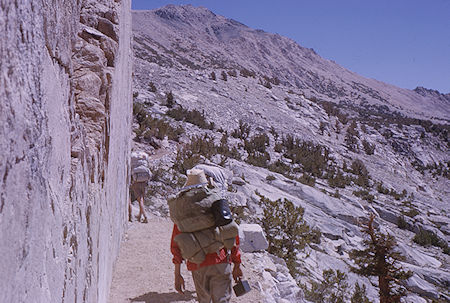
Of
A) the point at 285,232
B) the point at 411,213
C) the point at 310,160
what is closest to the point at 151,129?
the point at 285,232

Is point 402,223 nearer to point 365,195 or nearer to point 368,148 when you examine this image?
point 365,195

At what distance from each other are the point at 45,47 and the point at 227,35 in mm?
65942

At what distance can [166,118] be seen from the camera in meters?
14.6

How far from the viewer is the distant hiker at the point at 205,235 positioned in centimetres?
263

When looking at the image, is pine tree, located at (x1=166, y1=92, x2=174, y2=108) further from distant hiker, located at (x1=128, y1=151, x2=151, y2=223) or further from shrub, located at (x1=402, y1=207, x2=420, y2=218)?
shrub, located at (x1=402, y1=207, x2=420, y2=218)

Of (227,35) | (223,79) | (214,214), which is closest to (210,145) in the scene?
(214,214)

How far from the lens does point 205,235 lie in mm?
2668

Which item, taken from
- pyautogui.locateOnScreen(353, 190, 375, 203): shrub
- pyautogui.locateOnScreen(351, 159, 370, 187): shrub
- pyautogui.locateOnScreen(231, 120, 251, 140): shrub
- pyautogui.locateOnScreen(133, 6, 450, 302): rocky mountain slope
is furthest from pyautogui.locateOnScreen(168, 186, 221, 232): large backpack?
pyautogui.locateOnScreen(351, 159, 370, 187): shrub

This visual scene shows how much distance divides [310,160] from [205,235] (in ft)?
50.2

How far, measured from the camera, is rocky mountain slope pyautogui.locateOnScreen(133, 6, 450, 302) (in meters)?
9.44

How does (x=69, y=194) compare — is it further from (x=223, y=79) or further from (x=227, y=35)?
(x=227, y=35)

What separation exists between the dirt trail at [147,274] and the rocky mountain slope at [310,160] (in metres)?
1.43

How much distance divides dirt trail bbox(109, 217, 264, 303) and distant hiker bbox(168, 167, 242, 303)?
1445 mm

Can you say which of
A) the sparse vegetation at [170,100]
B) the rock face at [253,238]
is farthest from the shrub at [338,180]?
the rock face at [253,238]
